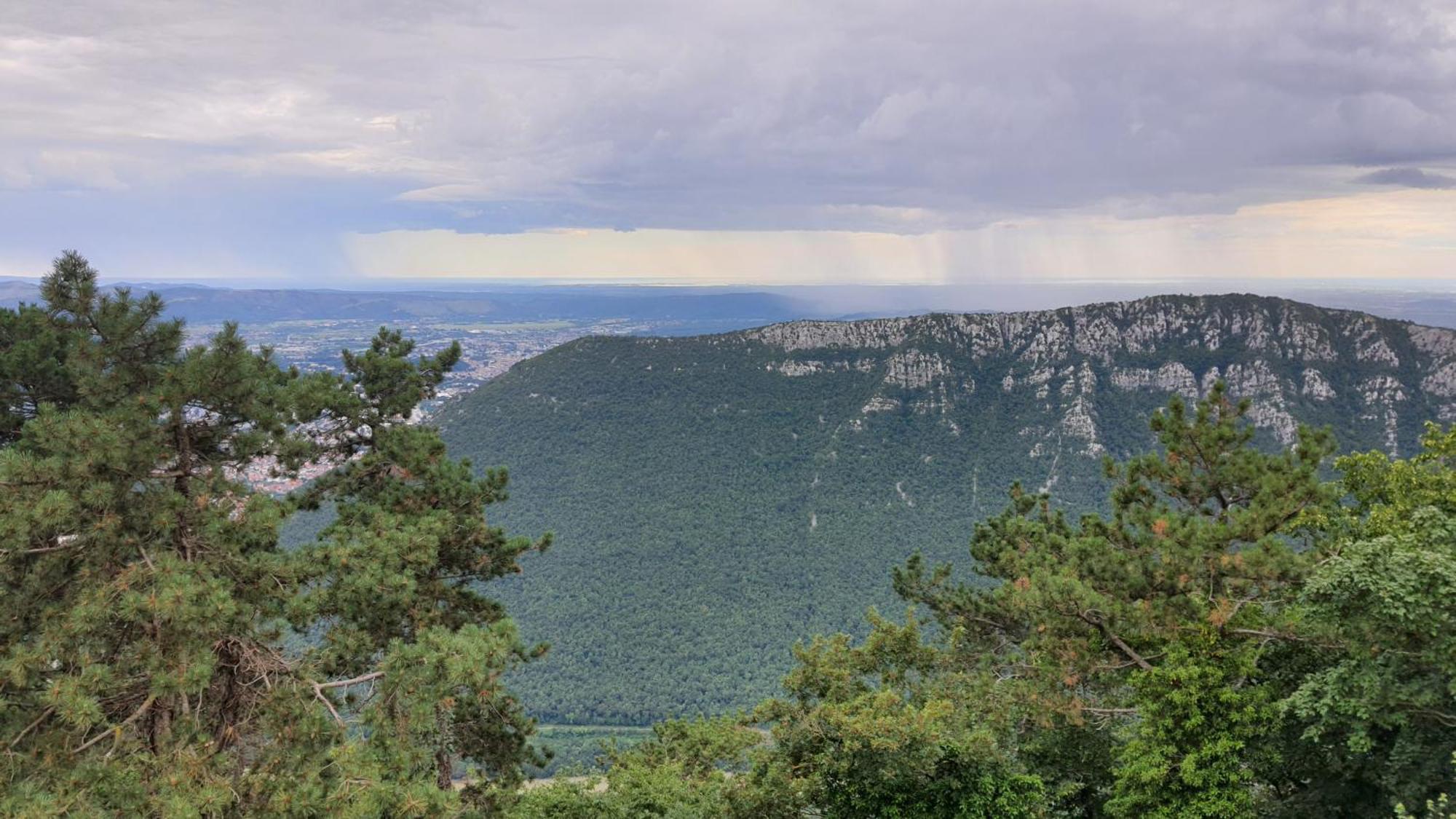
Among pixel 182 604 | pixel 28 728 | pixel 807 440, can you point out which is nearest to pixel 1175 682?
pixel 182 604

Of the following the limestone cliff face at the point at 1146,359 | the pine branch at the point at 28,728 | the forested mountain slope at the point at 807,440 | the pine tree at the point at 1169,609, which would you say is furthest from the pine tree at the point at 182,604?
the limestone cliff face at the point at 1146,359

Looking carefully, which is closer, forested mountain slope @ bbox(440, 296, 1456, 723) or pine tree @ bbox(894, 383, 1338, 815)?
pine tree @ bbox(894, 383, 1338, 815)

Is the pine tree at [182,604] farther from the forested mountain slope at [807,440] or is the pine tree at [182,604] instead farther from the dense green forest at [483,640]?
the forested mountain slope at [807,440]

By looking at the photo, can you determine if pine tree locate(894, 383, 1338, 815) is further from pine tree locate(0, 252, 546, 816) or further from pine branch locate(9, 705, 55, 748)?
pine branch locate(9, 705, 55, 748)

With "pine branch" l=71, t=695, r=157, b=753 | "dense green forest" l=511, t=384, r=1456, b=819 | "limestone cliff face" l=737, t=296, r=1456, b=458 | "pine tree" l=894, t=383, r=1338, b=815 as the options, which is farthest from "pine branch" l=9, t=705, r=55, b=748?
"limestone cliff face" l=737, t=296, r=1456, b=458

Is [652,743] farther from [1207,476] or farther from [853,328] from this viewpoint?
[853,328]

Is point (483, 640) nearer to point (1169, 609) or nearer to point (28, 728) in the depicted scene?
point (28, 728)
